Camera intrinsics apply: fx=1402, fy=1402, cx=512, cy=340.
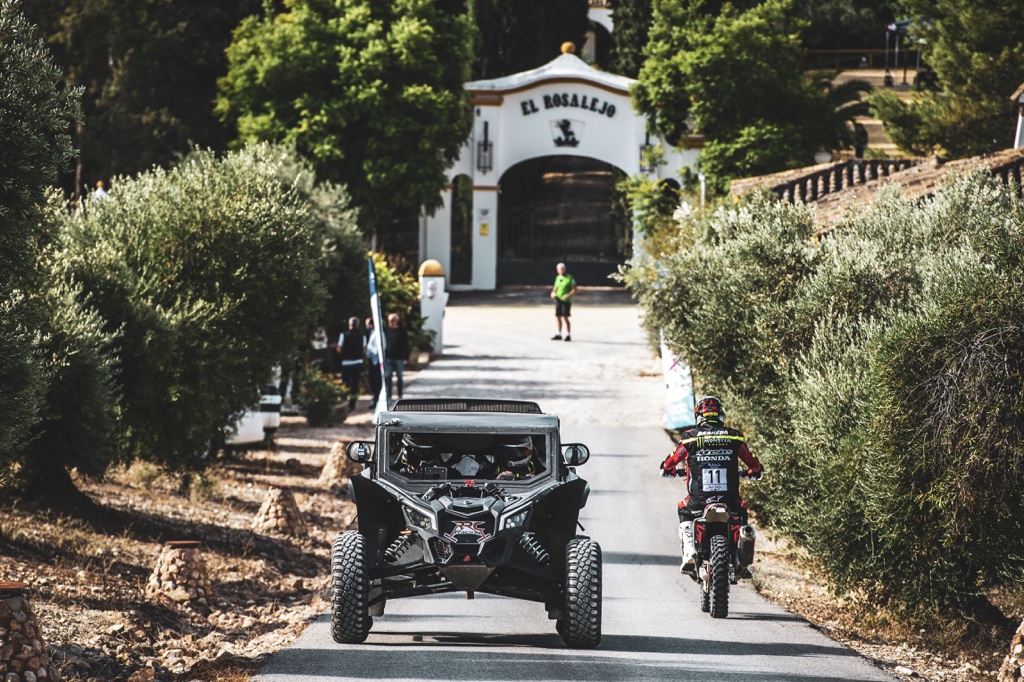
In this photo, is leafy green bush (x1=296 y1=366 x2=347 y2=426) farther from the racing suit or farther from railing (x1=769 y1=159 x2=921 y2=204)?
the racing suit

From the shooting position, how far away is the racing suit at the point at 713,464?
532 inches

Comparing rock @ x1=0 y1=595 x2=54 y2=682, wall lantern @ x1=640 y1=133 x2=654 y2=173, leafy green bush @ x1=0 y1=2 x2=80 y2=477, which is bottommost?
rock @ x1=0 y1=595 x2=54 y2=682

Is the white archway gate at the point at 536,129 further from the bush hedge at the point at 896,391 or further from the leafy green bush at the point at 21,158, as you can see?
the leafy green bush at the point at 21,158

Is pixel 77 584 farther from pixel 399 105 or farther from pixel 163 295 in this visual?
pixel 399 105

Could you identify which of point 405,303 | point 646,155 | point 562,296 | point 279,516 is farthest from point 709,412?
point 646,155

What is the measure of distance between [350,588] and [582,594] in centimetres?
188

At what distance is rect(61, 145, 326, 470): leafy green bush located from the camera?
18.0m

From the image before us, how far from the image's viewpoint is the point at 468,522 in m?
11.1

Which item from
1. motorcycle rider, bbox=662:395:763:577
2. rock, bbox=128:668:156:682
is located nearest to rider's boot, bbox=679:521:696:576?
motorcycle rider, bbox=662:395:763:577

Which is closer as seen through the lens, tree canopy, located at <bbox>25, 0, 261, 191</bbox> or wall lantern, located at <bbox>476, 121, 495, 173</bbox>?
tree canopy, located at <bbox>25, 0, 261, 191</bbox>

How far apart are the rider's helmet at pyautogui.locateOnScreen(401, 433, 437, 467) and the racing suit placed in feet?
8.34

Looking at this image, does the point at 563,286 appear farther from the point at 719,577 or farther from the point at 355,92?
the point at 719,577

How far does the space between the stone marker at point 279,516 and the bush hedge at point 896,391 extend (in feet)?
20.8

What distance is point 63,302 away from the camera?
639 inches
